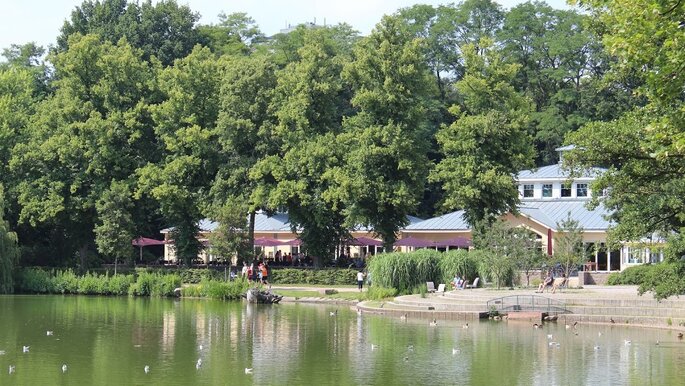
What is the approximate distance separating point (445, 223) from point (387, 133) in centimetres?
1716

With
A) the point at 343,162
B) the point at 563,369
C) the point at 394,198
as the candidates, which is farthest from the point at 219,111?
the point at 563,369

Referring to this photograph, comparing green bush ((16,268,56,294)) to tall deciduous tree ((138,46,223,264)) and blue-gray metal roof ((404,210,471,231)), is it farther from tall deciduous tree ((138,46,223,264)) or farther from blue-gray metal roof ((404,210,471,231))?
blue-gray metal roof ((404,210,471,231))

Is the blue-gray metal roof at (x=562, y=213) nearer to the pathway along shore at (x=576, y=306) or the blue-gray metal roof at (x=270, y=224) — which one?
the blue-gray metal roof at (x=270, y=224)

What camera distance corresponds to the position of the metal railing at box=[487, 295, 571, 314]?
42.7 metres

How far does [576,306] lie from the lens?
42.6 m

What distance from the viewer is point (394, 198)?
58.6 meters

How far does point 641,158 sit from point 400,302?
86.7ft

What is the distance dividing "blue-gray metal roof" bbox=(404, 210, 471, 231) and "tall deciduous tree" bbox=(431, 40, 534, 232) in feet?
40.8

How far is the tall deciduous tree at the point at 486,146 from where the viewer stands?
190 feet

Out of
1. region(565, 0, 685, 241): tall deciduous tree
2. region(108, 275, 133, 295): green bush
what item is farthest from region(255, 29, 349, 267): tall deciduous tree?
region(565, 0, 685, 241): tall deciduous tree

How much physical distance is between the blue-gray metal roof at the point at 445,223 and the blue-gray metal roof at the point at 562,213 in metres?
4.60

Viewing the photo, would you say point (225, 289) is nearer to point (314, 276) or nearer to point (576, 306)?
point (314, 276)

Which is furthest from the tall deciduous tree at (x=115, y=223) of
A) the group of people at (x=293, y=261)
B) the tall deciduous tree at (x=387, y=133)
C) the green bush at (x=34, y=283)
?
the tall deciduous tree at (x=387, y=133)

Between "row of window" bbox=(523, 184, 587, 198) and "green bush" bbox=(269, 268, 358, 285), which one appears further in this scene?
"row of window" bbox=(523, 184, 587, 198)
